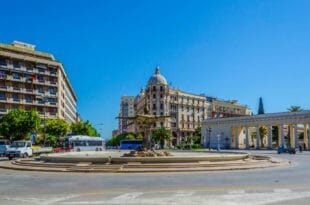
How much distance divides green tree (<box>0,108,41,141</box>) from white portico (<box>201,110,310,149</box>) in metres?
33.4

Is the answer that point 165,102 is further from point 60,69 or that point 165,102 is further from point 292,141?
point 292,141

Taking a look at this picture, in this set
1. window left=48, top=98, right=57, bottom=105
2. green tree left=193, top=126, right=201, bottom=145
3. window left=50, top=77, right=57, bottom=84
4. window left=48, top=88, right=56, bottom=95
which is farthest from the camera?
green tree left=193, top=126, right=201, bottom=145

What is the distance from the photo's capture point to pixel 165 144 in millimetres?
123688

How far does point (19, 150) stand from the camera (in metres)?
42.8

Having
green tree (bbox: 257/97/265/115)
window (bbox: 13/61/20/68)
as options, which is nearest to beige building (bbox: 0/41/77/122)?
window (bbox: 13/61/20/68)

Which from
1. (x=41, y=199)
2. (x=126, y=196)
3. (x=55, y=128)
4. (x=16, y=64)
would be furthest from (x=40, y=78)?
(x=126, y=196)

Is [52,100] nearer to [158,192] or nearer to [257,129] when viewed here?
[257,129]

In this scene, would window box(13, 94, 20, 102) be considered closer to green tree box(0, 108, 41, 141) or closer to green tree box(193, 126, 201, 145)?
green tree box(0, 108, 41, 141)

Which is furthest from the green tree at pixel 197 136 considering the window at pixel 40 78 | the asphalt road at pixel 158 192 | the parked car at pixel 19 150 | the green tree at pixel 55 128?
the asphalt road at pixel 158 192

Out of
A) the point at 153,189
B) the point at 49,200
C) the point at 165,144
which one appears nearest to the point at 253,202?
the point at 153,189

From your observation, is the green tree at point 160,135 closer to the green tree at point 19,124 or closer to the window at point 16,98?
the window at point 16,98

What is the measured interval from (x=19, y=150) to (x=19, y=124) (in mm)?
27768

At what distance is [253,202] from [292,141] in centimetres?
8061

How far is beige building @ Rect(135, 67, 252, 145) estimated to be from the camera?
428 ft
